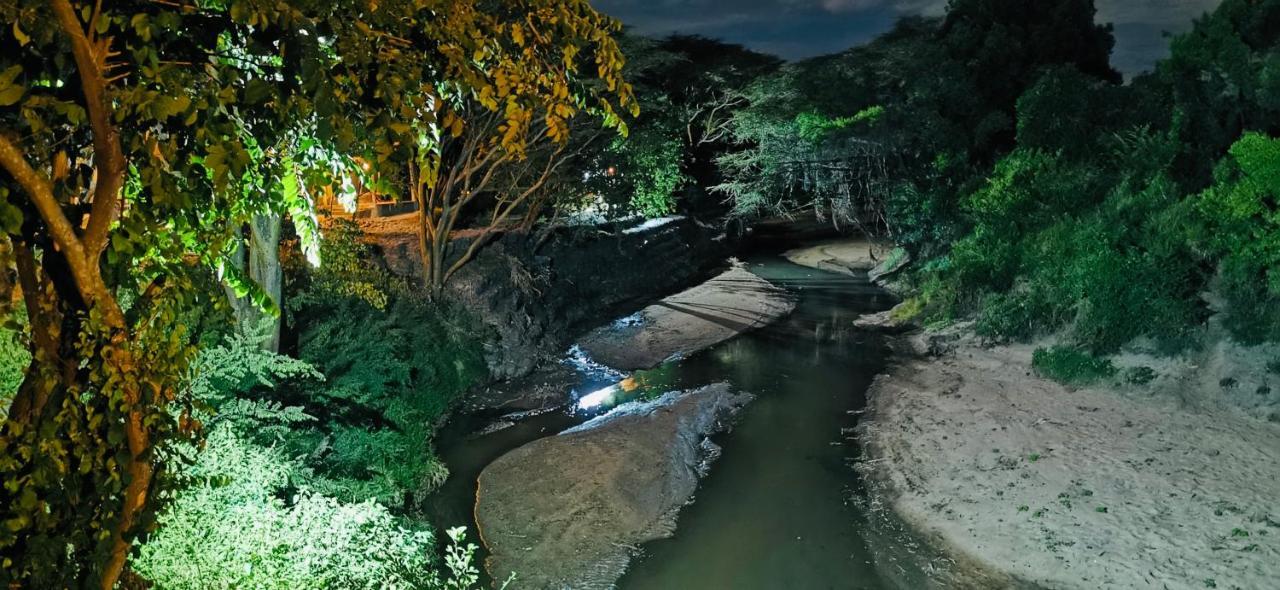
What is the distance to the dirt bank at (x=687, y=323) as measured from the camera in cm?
1817

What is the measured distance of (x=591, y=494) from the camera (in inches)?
408

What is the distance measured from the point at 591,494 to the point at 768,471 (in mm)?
3031

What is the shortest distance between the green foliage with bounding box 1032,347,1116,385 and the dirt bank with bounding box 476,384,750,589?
664 centimetres

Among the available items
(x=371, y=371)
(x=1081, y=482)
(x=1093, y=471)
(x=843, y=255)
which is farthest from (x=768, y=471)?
(x=843, y=255)

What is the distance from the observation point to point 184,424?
8.83 ft

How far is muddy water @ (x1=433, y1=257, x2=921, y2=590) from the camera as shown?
8.87 metres

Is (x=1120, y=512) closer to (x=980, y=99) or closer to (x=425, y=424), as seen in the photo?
(x=425, y=424)

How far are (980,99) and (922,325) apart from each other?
24.8ft

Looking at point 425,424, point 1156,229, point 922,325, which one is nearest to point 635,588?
point 425,424

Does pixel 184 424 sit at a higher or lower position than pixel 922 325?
higher

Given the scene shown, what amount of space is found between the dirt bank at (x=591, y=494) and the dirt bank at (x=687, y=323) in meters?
4.52


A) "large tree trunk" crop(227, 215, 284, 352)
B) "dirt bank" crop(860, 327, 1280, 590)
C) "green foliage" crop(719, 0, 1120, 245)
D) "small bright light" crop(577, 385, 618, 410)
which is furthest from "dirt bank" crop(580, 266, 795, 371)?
"large tree trunk" crop(227, 215, 284, 352)

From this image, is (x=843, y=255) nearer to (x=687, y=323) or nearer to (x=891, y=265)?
(x=891, y=265)

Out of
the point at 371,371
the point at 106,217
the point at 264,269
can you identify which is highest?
the point at 106,217
